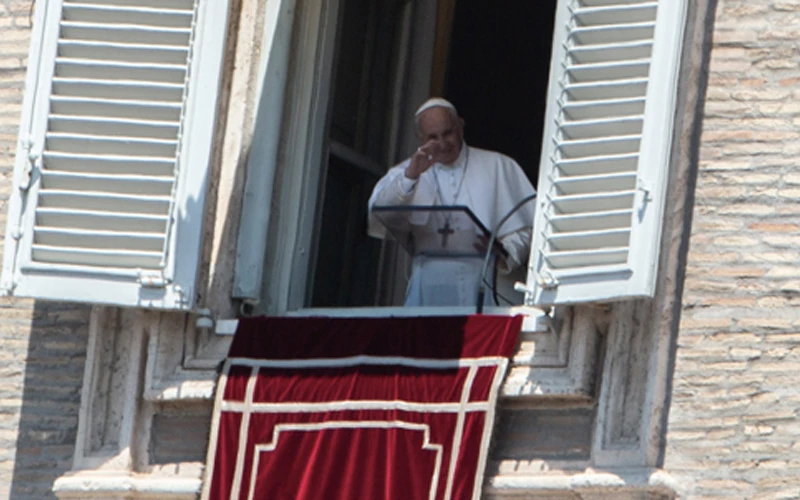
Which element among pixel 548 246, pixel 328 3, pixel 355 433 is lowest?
pixel 355 433

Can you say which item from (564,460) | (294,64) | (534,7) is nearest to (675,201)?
(564,460)

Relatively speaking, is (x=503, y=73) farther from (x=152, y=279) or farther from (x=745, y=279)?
(x=745, y=279)

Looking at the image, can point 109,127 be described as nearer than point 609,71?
No

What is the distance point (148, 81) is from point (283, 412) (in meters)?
1.31

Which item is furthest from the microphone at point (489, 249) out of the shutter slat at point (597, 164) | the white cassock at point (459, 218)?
the shutter slat at point (597, 164)

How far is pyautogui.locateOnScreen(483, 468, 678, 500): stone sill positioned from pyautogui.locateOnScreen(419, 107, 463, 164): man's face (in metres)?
1.86

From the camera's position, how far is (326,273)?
12.2 m

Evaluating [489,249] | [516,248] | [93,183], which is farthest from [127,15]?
[516,248]

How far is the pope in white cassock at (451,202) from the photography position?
11.6m

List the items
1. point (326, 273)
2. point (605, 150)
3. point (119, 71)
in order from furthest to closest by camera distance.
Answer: point (326, 273) → point (119, 71) → point (605, 150)

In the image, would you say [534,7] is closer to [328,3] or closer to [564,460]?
[328,3]

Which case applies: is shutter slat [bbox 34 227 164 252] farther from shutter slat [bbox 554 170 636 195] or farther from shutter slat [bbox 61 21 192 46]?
shutter slat [bbox 554 170 636 195]

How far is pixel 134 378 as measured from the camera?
36.3ft

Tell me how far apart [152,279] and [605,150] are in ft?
5.47
